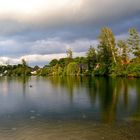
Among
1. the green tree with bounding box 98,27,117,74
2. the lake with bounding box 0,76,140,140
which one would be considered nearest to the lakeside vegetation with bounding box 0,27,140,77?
the green tree with bounding box 98,27,117,74

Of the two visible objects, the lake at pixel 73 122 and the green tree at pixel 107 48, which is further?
the green tree at pixel 107 48

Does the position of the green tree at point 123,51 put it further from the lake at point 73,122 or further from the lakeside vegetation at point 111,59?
the lake at point 73,122

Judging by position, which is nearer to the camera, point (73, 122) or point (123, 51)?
point (73, 122)

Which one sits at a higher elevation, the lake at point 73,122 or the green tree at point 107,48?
the green tree at point 107,48

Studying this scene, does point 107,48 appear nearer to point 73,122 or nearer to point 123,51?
point 123,51

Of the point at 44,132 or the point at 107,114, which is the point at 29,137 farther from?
the point at 107,114

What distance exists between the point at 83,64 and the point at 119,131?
11600 centimetres

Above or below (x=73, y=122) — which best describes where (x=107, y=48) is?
above

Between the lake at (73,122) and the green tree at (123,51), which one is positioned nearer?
the lake at (73,122)

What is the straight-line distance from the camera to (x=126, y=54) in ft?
316

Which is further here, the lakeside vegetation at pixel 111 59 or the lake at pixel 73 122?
the lakeside vegetation at pixel 111 59

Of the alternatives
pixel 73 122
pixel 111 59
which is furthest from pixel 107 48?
pixel 73 122

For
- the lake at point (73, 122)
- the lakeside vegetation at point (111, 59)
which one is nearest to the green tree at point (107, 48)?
the lakeside vegetation at point (111, 59)

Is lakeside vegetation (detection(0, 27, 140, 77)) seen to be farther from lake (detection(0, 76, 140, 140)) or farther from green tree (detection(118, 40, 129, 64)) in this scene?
lake (detection(0, 76, 140, 140))
